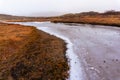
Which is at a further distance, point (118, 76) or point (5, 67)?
point (5, 67)

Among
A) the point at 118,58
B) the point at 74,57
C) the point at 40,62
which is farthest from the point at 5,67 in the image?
the point at 118,58

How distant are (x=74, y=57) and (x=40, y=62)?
386cm

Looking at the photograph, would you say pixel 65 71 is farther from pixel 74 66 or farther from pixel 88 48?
pixel 88 48

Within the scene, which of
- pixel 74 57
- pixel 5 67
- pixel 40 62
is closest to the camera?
pixel 5 67

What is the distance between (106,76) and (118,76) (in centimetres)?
88

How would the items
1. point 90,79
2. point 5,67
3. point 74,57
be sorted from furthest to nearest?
1. point 74,57
2. point 5,67
3. point 90,79

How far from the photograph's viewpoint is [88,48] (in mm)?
29453

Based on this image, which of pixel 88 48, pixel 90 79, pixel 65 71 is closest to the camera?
pixel 90 79

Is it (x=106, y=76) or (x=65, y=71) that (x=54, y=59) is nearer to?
(x=65, y=71)

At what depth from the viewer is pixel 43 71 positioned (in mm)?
20000

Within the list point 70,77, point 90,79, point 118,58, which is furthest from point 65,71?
point 118,58

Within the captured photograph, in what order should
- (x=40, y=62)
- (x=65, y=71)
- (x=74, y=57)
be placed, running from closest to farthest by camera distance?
(x=65, y=71) < (x=40, y=62) < (x=74, y=57)

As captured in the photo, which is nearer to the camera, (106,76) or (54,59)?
(106,76)

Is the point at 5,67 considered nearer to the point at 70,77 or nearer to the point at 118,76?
the point at 70,77
